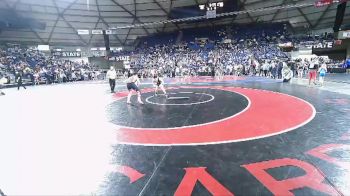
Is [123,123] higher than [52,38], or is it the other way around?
[52,38]

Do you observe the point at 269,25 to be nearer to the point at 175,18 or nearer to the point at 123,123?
the point at 175,18

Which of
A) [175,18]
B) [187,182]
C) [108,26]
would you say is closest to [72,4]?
[108,26]

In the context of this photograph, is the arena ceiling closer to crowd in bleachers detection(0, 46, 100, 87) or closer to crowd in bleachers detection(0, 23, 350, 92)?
crowd in bleachers detection(0, 23, 350, 92)

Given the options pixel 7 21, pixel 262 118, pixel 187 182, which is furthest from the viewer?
pixel 7 21

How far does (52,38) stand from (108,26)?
9022 mm

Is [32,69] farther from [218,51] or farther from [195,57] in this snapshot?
[218,51]

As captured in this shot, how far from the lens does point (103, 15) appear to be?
3622cm

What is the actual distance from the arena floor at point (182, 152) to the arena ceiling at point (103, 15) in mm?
27553

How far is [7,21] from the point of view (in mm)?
30250

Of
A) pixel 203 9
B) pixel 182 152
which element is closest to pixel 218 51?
pixel 203 9

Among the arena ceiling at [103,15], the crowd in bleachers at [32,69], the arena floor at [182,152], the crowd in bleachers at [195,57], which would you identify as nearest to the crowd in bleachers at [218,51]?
the crowd in bleachers at [195,57]

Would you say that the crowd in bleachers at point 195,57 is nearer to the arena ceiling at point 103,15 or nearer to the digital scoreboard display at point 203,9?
the arena ceiling at point 103,15

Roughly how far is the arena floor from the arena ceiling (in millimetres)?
27553

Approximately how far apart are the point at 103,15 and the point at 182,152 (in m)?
35.6
